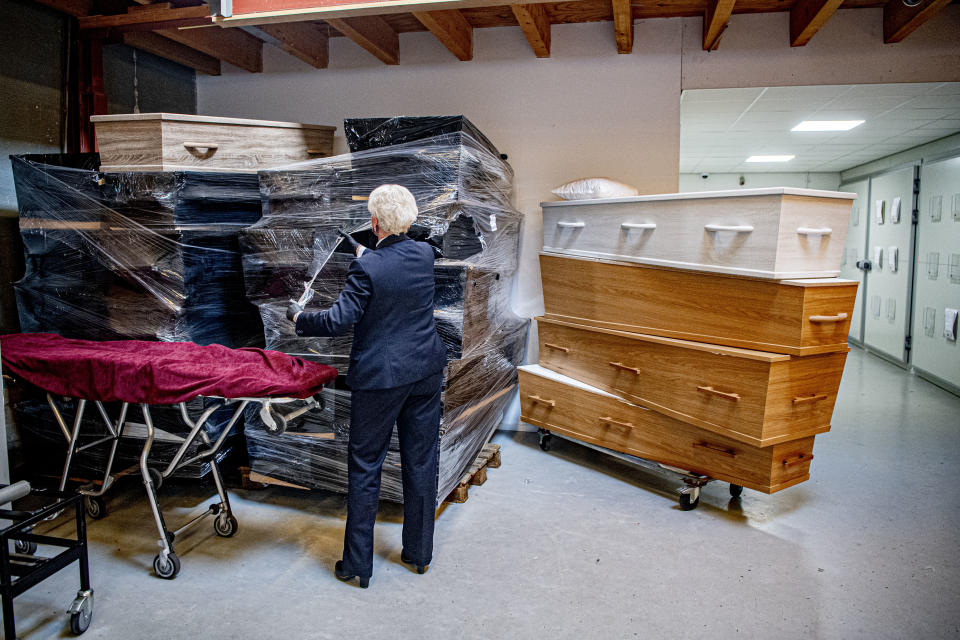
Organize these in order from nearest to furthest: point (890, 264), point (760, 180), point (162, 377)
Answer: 1. point (162, 377)
2. point (890, 264)
3. point (760, 180)

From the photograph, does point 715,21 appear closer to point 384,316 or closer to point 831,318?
point 831,318

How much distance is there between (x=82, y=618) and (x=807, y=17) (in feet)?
14.6

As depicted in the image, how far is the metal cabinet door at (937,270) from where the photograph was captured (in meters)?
5.65

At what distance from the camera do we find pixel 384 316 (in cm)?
233

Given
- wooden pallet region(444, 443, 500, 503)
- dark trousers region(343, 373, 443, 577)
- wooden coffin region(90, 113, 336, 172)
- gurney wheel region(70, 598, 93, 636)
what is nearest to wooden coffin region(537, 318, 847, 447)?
wooden pallet region(444, 443, 500, 503)

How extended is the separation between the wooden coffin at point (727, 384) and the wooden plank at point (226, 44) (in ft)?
10.2

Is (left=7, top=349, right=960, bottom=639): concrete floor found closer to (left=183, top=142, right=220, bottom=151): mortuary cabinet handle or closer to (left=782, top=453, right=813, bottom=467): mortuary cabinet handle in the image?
(left=782, top=453, right=813, bottom=467): mortuary cabinet handle

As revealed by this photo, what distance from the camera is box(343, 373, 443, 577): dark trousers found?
2.36 meters

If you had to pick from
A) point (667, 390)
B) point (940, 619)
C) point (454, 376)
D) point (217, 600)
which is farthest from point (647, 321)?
point (217, 600)

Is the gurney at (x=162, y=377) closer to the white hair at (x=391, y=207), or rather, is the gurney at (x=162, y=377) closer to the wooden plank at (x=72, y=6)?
the white hair at (x=391, y=207)

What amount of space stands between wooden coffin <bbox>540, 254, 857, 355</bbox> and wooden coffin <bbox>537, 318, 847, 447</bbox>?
0.21 feet

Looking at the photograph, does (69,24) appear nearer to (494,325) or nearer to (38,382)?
(38,382)

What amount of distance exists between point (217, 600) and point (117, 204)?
6.65 ft

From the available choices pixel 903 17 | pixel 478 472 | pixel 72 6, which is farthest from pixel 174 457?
pixel 903 17
